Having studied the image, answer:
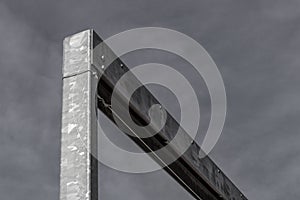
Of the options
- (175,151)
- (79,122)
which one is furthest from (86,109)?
(175,151)

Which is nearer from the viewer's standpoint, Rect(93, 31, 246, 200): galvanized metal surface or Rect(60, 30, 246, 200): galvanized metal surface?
Rect(60, 30, 246, 200): galvanized metal surface

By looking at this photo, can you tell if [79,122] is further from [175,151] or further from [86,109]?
[175,151]

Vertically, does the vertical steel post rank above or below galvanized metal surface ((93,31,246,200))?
below

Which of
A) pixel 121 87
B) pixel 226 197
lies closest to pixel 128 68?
pixel 121 87

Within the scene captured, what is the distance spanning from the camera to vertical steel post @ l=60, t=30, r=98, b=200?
2473mm

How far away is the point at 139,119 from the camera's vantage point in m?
3.16

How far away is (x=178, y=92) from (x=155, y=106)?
0.14 meters

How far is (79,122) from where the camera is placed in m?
2.60

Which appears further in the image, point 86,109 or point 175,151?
point 175,151

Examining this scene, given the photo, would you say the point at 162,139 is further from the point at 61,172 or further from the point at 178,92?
the point at 61,172

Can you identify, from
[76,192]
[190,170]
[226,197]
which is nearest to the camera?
[76,192]

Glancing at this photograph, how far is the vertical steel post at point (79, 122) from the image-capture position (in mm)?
2473

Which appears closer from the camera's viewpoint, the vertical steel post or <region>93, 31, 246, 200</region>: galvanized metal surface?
the vertical steel post

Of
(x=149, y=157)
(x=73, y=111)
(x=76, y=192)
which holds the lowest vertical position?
(x=76, y=192)
